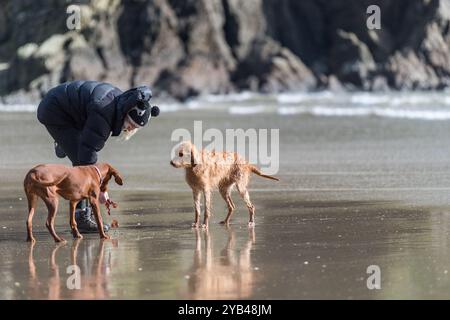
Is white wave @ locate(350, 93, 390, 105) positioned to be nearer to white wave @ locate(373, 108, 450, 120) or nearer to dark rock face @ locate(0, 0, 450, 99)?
dark rock face @ locate(0, 0, 450, 99)

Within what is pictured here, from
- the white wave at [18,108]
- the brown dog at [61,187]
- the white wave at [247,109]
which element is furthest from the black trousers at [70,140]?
the white wave at [18,108]

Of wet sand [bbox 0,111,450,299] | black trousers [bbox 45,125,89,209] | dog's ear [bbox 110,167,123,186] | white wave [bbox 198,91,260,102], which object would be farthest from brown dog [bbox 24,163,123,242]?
white wave [bbox 198,91,260,102]

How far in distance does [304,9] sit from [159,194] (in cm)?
5091

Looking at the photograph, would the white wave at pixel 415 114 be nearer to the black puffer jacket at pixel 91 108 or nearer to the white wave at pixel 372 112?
the white wave at pixel 372 112

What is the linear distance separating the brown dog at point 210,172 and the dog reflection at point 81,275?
1.28 m

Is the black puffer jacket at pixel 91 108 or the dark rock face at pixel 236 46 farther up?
the dark rock face at pixel 236 46

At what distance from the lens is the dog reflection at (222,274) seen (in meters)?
7.27

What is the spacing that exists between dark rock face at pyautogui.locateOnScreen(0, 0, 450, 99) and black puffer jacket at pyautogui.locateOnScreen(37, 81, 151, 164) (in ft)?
141

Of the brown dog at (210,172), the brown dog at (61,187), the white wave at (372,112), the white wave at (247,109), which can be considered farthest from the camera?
the white wave at (247,109)

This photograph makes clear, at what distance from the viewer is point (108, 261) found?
28.1 feet

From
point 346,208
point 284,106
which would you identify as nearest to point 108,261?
point 346,208

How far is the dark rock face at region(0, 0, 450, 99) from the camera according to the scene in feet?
184

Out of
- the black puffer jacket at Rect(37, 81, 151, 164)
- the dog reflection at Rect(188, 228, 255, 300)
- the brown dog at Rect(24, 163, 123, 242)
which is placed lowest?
the dog reflection at Rect(188, 228, 255, 300)

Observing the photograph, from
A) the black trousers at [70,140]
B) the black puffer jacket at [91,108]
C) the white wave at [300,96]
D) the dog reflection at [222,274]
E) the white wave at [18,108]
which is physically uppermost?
the white wave at [300,96]
